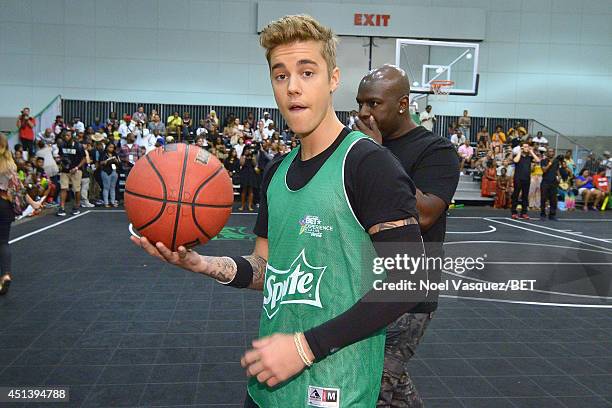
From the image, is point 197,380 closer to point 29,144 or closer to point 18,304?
point 18,304

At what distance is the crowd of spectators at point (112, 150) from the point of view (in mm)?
15320

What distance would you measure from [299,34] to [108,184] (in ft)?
51.4

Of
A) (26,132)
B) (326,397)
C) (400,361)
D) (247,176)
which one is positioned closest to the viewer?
(326,397)

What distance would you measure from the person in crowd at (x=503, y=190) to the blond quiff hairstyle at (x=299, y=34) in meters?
18.3

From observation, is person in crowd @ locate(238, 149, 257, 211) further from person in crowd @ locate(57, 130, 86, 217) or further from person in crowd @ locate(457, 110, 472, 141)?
person in crowd @ locate(457, 110, 472, 141)

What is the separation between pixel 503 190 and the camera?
19047 mm

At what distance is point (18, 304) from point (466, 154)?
1808 centimetres

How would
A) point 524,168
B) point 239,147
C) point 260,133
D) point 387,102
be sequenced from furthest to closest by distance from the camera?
point 260,133 → point 239,147 → point 524,168 → point 387,102

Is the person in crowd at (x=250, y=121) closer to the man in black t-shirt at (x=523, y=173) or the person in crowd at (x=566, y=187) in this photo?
the man in black t-shirt at (x=523, y=173)

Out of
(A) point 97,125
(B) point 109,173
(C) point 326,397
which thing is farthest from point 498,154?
(C) point 326,397

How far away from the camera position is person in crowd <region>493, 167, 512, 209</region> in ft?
62.5

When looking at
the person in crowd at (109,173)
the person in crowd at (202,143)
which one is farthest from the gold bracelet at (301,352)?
the person in crowd at (202,143)

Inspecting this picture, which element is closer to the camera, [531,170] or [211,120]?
[531,170]

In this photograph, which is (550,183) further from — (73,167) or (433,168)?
(433,168)
